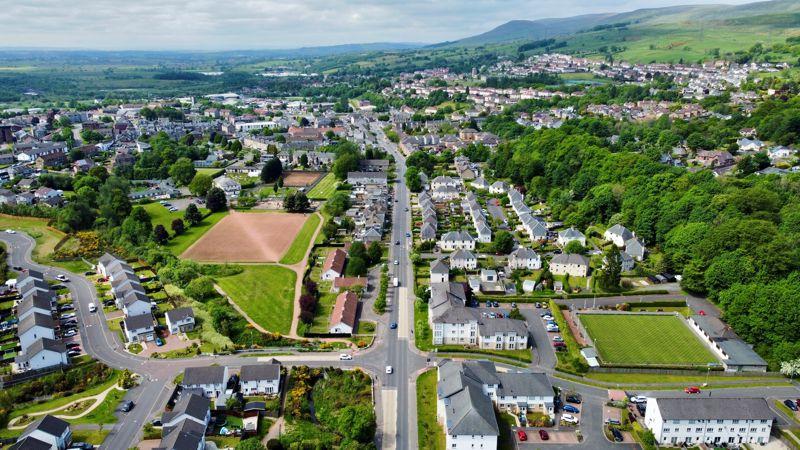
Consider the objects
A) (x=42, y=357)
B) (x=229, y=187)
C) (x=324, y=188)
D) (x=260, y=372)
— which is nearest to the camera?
(x=260, y=372)

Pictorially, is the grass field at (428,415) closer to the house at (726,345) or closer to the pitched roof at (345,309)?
the pitched roof at (345,309)

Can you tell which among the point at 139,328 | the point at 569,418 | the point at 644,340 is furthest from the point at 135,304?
the point at 644,340

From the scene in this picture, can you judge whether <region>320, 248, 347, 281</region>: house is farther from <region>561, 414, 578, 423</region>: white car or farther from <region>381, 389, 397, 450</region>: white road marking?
<region>561, 414, 578, 423</region>: white car

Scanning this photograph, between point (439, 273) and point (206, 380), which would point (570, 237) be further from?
point (206, 380)

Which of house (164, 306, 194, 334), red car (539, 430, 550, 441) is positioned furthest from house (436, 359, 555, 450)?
house (164, 306, 194, 334)

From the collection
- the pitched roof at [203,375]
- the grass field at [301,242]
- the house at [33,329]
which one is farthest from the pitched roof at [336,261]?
the house at [33,329]
